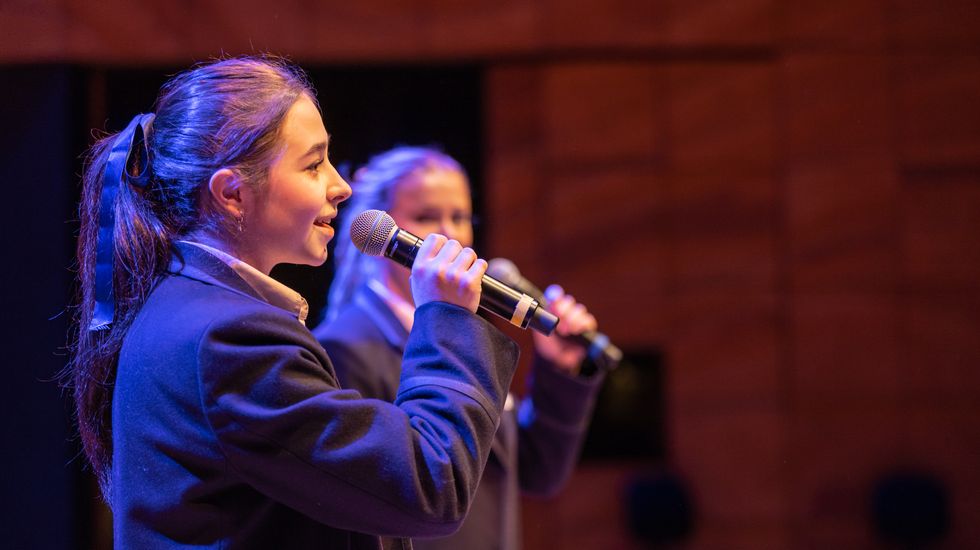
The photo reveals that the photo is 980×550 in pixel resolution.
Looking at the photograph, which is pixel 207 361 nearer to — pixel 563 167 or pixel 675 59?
pixel 563 167

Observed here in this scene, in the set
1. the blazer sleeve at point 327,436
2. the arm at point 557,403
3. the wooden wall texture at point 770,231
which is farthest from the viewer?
the wooden wall texture at point 770,231

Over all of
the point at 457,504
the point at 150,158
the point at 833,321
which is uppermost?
the point at 150,158

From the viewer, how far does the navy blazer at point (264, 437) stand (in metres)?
0.90

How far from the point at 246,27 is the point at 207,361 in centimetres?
261

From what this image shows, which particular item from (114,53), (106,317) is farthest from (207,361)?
(114,53)

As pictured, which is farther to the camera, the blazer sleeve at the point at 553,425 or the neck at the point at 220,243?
the blazer sleeve at the point at 553,425

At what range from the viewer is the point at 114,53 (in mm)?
3137

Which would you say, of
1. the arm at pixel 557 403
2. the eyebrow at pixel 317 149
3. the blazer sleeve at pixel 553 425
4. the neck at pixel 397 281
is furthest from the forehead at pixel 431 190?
the eyebrow at pixel 317 149

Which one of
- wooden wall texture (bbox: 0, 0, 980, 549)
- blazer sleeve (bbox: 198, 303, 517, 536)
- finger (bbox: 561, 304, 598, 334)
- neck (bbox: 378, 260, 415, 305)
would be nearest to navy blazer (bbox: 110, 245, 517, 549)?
blazer sleeve (bbox: 198, 303, 517, 536)

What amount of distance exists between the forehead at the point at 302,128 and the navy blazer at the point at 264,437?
0.19 meters

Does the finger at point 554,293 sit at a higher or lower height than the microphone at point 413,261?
lower

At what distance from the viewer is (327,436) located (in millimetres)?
904

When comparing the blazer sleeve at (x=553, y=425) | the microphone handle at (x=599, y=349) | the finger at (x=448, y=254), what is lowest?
the blazer sleeve at (x=553, y=425)

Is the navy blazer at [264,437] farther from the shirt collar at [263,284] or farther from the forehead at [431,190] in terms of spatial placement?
the forehead at [431,190]
